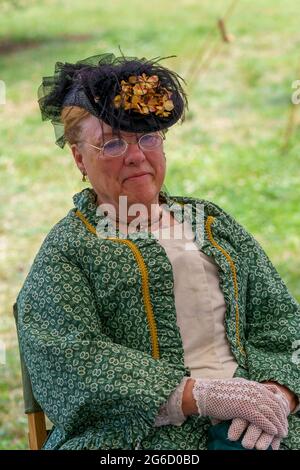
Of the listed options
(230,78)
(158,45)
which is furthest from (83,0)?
(230,78)

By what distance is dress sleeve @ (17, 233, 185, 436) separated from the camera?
2139mm

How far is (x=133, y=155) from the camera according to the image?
7.59 ft

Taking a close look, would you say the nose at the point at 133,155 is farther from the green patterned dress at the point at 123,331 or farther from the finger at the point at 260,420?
the finger at the point at 260,420

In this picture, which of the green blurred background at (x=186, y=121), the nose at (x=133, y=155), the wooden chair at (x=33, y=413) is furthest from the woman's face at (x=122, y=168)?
the green blurred background at (x=186, y=121)

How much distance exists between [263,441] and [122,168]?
2.33 feet

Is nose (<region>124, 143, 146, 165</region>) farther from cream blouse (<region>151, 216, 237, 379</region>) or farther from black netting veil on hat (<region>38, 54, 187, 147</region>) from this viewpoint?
cream blouse (<region>151, 216, 237, 379</region>)

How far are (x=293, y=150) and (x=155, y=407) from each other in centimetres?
500

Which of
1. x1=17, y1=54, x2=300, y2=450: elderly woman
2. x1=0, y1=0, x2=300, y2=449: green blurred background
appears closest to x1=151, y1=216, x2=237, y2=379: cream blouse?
x1=17, y1=54, x2=300, y2=450: elderly woman

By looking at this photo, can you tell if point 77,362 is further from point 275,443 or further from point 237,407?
point 275,443

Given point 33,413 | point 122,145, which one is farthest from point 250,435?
point 122,145

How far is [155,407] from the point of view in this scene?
6.96 ft

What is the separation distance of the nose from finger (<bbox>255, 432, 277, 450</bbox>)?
0.70 metres

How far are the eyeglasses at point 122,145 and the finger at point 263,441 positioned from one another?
2.36 feet

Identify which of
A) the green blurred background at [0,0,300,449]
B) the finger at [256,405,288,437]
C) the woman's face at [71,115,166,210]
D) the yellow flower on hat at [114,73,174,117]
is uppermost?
the green blurred background at [0,0,300,449]
